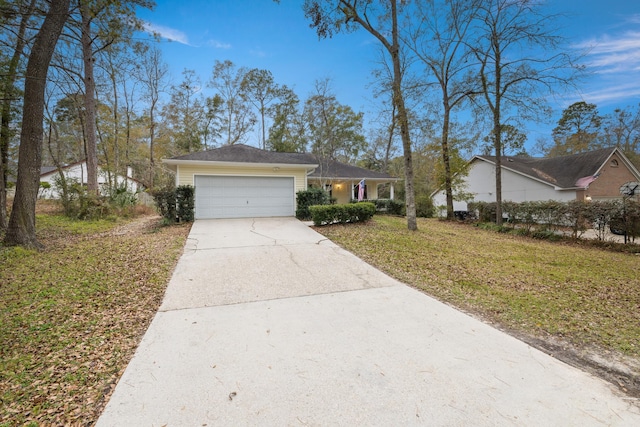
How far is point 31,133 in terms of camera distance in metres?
5.84

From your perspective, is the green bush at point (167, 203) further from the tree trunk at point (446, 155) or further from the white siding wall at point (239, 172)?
the tree trunk at point (446, 155)

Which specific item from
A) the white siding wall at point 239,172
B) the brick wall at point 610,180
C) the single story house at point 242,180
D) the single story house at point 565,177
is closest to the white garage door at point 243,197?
the single story house at point 242,180

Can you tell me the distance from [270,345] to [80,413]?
4.63ft

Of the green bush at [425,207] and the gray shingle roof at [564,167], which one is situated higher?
the gray shingle roof at [564,167]

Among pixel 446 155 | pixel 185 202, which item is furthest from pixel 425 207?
pixel 185 202

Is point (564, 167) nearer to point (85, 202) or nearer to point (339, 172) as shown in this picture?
point (339, 172)

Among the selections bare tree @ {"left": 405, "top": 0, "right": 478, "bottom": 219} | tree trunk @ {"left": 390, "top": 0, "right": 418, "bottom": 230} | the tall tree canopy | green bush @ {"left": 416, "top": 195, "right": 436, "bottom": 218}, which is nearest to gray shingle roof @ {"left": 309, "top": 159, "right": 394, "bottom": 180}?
green bush @ {"left": 416, "top": 195, "right": 436, "bottom": 218}

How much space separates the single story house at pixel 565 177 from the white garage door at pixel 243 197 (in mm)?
10419

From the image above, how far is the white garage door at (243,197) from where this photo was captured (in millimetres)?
11141

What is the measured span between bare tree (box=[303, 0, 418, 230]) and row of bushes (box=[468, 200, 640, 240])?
15.3 ft

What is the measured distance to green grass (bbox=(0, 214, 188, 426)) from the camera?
1960 millimetres

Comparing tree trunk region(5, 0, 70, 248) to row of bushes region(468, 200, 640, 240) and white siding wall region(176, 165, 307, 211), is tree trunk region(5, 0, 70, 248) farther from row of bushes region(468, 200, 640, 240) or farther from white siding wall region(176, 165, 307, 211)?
row of bushes region(468, 200, 640, 240)

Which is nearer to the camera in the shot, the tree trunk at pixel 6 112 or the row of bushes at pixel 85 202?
the tree trunk at pixel 6 112

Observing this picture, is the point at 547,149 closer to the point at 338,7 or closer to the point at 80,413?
the point at 338,7
